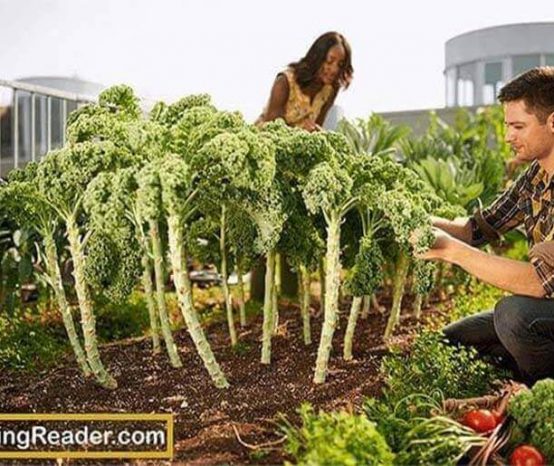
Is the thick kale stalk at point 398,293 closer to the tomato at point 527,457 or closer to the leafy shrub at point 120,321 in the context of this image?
the leafy shrub at point 120,321

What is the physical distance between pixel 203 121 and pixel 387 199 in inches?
23.0

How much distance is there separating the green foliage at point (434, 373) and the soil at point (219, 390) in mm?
95

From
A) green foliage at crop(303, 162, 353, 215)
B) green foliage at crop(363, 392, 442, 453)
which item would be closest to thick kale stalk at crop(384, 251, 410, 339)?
green foliage at crop(303, 162, 353, 215)

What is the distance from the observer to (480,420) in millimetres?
2426

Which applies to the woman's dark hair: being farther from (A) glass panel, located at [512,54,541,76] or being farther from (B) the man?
(B) the man

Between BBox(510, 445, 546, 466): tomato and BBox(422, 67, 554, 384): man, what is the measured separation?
2.01ft

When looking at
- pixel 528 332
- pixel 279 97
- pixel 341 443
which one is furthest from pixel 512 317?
pixel 279 97

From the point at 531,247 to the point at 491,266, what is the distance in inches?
11.0

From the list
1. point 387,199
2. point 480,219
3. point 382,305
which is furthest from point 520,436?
point 382,305

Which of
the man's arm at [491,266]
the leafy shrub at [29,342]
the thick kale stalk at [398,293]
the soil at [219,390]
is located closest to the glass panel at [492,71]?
the thick kale stalk at [398,293]

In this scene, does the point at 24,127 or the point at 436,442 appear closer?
the point at 436,442

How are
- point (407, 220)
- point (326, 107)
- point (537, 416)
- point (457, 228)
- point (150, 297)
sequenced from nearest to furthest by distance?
1. point (537, 416)
2. point (407, 220)
3. point (457, 228)
4. point (150, 297)
5. point (326, 107)

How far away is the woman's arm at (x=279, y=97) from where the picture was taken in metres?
4.37

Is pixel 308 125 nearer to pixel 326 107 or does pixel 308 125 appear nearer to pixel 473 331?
pixel 326 107
